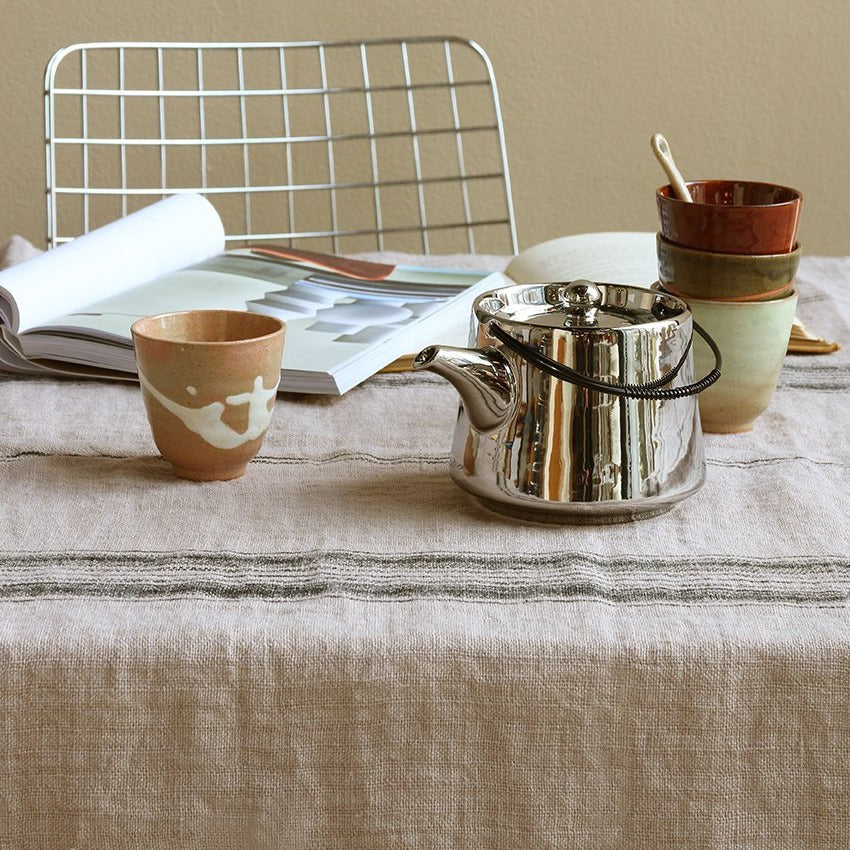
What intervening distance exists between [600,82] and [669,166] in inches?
58.4

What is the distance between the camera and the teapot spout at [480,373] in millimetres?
524

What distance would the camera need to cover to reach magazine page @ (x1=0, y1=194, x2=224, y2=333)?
77 cm

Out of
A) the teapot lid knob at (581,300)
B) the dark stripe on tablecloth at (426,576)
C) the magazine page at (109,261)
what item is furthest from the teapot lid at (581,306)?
the magazine page at (109,261)

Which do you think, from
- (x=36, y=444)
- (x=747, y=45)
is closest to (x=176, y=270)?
(x=36, y=444)

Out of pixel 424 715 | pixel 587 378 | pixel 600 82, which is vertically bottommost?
pixel 424 715

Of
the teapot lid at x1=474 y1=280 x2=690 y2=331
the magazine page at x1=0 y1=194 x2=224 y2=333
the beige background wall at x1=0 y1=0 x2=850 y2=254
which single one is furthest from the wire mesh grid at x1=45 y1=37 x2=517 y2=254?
the teapot lid at x1=474 y1=280 x2=690 y2=331

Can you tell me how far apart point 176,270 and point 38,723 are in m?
0.57

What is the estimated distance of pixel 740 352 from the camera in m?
0.67

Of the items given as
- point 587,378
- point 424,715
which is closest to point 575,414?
point 587,378

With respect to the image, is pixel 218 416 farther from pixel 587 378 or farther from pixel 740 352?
pixel 740 352

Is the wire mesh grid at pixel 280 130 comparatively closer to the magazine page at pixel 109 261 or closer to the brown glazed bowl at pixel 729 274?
the magazine page at pixel 109 261

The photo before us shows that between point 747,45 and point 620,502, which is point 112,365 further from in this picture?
point 747,45

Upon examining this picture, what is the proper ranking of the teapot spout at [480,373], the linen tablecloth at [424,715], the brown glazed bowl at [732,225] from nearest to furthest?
the linen tablecloth at [424,715] → the teapot spout at [480,373] → the brown glazed bowl at [732,225]

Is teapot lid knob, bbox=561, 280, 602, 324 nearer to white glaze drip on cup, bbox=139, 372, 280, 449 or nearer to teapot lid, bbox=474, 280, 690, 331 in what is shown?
teapot lid, bbox=474, 280, 690, 331
